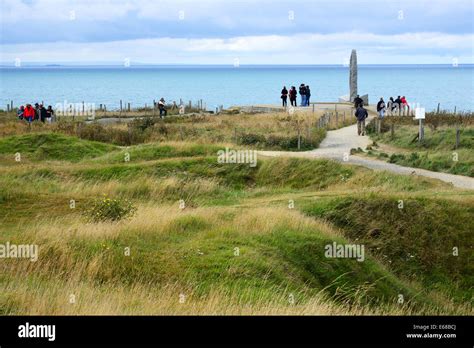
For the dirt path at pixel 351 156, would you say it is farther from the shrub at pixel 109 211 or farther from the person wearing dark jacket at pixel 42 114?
the person wearing dark jacket at pixel 42 114

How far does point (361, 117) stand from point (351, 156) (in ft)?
29.8

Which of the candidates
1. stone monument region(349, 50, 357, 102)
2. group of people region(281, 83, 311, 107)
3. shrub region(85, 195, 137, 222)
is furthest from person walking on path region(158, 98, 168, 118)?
shrub region(85, 195, 137, 222)

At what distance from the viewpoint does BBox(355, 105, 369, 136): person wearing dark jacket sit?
44.0 m

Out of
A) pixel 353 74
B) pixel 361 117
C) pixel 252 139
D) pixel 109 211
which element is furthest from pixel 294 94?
pixel 109 211

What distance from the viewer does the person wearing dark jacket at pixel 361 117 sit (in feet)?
144

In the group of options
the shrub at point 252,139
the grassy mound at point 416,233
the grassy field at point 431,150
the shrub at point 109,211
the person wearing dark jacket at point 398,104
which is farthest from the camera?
the person wearing dark jacket at point 398,104

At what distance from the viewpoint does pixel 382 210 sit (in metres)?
22.5

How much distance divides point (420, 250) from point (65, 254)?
1121 centimetres

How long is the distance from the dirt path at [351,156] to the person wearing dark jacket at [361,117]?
45 centimetres

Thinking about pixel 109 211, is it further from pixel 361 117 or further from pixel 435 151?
pixel 361 117

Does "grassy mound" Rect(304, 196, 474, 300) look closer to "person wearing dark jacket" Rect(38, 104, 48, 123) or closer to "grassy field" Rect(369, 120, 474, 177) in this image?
"grassy field" Rect(369, 120, 474, 177)

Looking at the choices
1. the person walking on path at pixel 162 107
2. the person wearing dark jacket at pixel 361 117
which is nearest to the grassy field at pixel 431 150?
the person wearing dark jacket at pixel 361 117

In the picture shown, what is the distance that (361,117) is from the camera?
4422 centimetres
